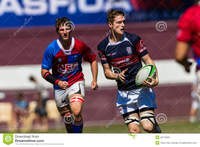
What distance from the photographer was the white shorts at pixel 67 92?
781 centimetres

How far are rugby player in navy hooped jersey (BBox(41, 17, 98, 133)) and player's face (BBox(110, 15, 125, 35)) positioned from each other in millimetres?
665

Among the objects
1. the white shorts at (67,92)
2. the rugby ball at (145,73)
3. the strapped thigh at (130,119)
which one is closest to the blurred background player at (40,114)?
the white shorts at (67,92)

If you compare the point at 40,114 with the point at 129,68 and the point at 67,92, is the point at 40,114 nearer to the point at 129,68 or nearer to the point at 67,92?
the point at 67,92

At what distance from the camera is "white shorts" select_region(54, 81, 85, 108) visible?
7.81m

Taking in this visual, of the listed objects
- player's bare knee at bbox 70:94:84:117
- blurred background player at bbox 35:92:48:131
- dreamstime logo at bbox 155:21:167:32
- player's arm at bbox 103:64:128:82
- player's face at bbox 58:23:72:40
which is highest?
dreamstime logo at bbox 155:21:167:32

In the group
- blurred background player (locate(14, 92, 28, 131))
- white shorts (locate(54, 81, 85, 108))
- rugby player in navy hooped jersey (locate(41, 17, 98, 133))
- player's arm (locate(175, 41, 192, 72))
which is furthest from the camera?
blurred background player (locate(14, 92, 28, 131))

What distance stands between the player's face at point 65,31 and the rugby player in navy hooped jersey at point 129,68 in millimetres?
576

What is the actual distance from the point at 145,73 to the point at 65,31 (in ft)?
4.32

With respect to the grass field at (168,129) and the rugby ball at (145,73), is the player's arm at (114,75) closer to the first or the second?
the rugby ball at (145,73)

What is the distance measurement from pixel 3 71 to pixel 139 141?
10.4 metres

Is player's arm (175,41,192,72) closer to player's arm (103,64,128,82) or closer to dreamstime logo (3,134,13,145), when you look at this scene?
player's arm (103,64,128,82)

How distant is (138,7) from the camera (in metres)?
18.1

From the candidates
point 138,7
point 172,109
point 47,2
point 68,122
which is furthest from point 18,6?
point 68,122

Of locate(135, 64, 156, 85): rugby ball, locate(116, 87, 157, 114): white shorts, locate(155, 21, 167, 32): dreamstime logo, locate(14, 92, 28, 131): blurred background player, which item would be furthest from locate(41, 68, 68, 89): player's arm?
locate(155, 21, 167, 32): dreamstime logo
